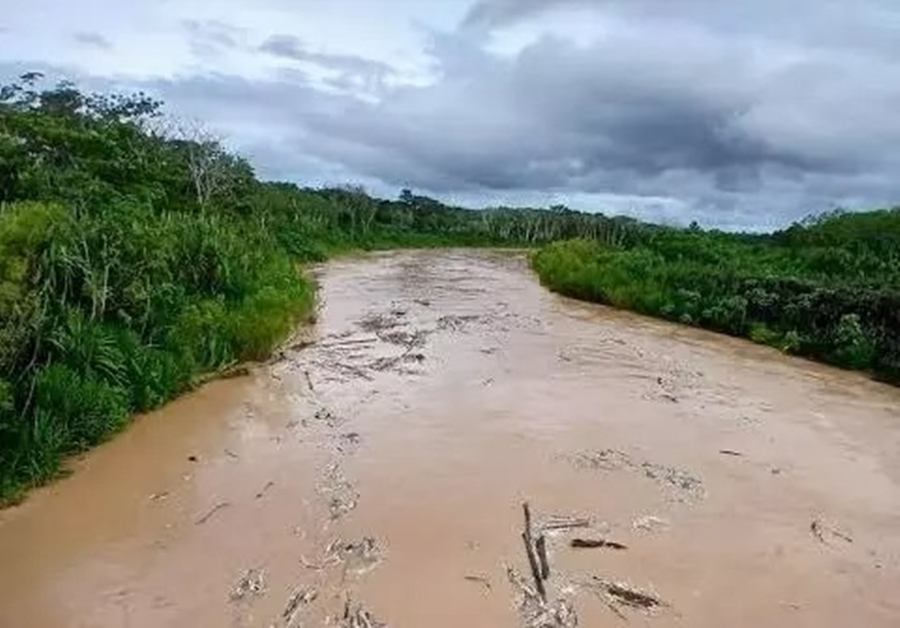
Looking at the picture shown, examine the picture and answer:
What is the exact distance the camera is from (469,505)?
30.9 ft

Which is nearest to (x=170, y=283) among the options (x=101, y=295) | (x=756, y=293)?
(x=101, y=295)

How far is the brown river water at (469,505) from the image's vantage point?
7312mm

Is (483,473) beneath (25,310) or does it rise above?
beneath

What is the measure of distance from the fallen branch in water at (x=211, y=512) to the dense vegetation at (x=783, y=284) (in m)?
13.3

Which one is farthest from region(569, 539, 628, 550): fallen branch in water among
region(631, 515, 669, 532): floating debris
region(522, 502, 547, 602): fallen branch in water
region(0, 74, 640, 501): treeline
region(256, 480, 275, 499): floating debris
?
region(0, 74, 640, 501): treeline

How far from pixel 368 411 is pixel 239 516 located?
4344 millimetres

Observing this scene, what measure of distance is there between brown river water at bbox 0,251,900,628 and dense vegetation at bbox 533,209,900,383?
2557 mm

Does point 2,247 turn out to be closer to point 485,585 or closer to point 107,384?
point 107,384

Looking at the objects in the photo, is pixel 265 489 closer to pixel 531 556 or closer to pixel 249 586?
pixel 249 586

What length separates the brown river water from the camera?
288 inches

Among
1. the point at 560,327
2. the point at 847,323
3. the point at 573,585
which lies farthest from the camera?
the point at 560,327

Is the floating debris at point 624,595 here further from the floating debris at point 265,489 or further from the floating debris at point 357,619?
the floating debris at point 265,489

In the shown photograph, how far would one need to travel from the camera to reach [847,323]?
768 inches

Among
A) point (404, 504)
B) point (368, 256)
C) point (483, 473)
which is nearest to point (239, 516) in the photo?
point (404, 504)
